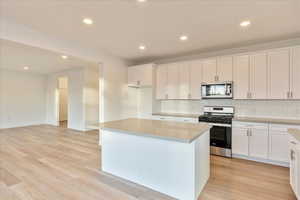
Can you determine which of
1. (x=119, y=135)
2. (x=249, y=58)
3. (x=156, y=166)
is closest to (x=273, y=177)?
(x=156, y=166)

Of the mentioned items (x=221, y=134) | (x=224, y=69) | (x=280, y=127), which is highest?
(x=224, y=69)

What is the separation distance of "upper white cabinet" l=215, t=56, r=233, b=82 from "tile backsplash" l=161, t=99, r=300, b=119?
63 centimetres

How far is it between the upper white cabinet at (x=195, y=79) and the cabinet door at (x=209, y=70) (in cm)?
11

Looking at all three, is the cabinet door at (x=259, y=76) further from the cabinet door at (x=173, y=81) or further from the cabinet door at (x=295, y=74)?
the cabinet door at (x=173, y=81)

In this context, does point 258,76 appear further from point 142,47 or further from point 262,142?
point 142,47

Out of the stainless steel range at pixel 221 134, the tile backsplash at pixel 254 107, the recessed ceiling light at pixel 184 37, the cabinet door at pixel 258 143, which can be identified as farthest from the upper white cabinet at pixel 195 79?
the cabinet door at pixel 258 143

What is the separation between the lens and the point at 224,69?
3699mm

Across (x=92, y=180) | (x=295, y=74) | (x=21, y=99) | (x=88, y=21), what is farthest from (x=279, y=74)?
(x=21, y=99)

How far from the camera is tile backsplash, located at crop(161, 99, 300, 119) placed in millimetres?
3258

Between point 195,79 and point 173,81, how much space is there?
0.67 meters

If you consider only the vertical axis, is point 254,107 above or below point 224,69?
below

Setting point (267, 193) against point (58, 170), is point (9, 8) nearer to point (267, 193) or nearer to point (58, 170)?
point (58, 170)

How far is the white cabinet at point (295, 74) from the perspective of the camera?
298cm

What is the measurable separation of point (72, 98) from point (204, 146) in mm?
6021
